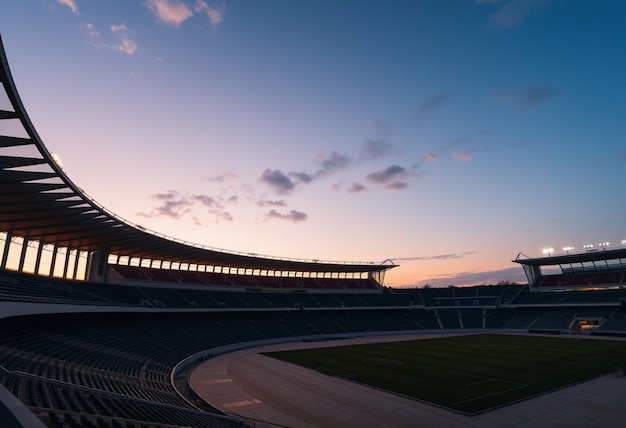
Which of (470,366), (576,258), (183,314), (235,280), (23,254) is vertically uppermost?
(576,258)

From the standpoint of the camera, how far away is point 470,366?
40.5 m

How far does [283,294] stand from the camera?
79438 mm

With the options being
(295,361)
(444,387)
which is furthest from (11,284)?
(444,387)

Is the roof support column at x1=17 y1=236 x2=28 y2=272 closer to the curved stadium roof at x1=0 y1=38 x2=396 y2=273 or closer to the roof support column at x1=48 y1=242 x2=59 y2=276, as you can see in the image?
the curved stadium roof at x1=0 y1=38 x2=396 y2=273

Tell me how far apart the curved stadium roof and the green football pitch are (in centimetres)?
2357

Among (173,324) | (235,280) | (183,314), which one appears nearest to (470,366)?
(173,324)

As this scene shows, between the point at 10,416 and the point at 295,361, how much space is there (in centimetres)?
4060

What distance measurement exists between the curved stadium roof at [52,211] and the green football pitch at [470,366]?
2357 centimetres

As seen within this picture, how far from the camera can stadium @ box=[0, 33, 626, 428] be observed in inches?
718

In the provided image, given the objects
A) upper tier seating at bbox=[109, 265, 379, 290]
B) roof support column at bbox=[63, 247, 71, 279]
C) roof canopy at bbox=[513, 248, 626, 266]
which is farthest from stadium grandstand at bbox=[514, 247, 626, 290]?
roof support column at bbox=[63, 247, 71, 279]

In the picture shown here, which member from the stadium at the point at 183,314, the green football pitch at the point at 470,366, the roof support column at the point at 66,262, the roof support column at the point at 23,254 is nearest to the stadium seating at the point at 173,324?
the stadium at the point at 183,314

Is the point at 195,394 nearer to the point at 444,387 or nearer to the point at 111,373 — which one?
the point at 111,373

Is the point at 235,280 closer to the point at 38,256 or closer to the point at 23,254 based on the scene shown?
the point at 38,256

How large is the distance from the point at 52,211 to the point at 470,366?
43.6m
